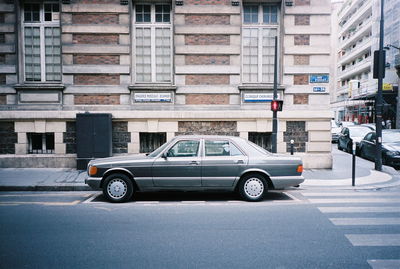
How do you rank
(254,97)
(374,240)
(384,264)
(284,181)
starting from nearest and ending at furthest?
(384,264)
(374,240)
(284,181)
(254,97)

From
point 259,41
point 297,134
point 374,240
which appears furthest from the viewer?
point 259,41

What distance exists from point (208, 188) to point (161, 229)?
2.22 m

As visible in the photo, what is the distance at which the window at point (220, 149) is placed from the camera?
24.1 feet

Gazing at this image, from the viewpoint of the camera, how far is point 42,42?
11883 millimetres

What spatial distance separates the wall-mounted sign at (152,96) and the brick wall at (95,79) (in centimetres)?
108

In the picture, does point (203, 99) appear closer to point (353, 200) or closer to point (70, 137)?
point (70, 137)

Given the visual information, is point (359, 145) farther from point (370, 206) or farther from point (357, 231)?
point (357, 231)

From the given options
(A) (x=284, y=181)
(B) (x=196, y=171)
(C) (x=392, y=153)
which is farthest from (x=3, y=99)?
(C) (x=392, y=153)

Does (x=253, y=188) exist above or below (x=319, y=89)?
below

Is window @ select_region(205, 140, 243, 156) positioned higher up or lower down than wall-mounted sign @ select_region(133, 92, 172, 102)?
lower down

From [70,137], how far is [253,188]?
306 inches

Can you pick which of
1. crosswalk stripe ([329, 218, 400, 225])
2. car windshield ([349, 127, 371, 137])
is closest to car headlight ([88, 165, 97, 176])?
crosswalk stripe ([329, 218, 400, 225])

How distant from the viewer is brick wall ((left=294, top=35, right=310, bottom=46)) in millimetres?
11555

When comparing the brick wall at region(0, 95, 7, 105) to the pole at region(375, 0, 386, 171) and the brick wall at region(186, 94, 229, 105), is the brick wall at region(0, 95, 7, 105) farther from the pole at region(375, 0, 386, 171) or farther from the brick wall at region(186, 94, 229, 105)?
the pole at region(375, 0, 386, 171)
